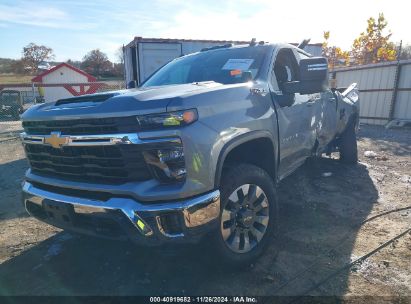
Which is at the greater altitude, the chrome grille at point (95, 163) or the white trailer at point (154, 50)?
the white trailer at point (154, 50)

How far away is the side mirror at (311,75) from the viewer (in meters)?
3.05

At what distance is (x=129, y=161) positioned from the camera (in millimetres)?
2197

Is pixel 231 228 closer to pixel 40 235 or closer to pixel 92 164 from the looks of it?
pixel 92 164

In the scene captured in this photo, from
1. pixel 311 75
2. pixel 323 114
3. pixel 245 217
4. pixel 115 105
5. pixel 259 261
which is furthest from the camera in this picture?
pixel 323 114

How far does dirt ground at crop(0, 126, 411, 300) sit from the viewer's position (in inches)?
103

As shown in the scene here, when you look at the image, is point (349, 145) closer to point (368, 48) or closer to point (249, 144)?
point (249, 144)

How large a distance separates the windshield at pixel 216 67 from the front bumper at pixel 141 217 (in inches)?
58.2

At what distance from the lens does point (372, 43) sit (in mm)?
33250

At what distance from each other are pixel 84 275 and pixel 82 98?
1590mm

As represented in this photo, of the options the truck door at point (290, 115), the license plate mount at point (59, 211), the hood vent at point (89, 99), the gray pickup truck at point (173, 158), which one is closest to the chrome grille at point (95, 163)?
the gray pickup truck at point (173, 158)

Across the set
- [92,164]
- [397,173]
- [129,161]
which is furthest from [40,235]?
[397,173]

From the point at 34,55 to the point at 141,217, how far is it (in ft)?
245

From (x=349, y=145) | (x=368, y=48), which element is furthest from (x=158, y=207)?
(x=368, y=48)

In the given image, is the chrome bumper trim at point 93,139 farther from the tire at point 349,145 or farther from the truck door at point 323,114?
the tire at point 349,145
